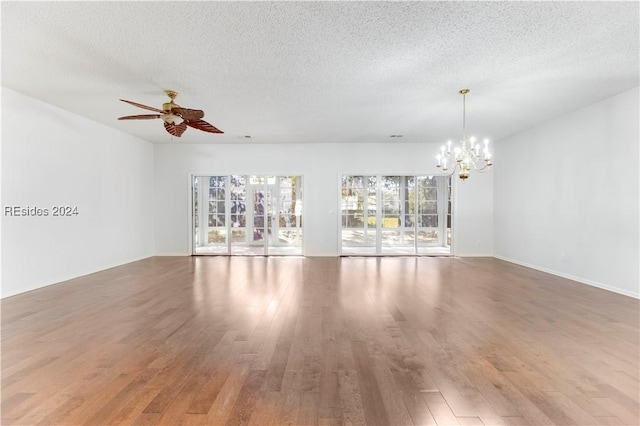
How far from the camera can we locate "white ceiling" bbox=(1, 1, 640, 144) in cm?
247

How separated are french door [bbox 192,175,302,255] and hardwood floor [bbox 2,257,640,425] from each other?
11.3 ft

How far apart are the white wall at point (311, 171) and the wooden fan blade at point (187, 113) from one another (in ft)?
11.9

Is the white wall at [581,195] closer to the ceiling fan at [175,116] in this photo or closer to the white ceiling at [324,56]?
the white ceiling at [324,56]

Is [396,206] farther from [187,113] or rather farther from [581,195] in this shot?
[187,113]

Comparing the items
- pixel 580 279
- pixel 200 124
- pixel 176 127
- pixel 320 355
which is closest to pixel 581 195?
pixel 580 279

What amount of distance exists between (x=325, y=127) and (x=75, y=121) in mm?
4428

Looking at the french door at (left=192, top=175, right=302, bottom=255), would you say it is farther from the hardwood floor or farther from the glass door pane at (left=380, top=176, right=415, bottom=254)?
the hardwood floor

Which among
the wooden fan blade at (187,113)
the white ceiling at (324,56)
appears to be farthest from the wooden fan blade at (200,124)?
the white ceiling at (324,56)

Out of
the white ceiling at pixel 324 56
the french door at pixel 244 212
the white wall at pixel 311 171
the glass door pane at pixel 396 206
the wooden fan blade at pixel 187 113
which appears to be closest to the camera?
the white ceiling at pixel 324 56

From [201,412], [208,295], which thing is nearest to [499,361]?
[201,412]

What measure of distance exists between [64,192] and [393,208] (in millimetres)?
6862

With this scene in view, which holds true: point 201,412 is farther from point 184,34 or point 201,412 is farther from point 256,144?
point 256,144

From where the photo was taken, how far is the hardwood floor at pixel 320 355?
170 cm

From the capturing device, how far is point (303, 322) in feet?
9.88
